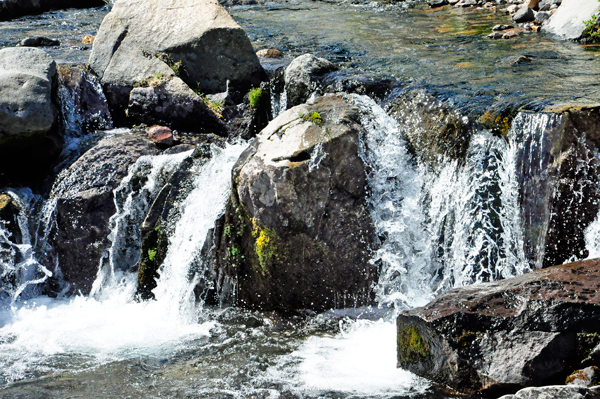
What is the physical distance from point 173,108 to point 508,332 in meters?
5.88

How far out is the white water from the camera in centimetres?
552

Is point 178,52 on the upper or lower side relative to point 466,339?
upper

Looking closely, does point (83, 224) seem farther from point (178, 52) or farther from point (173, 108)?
point (178, 52)

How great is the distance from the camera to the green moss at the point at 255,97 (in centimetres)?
848

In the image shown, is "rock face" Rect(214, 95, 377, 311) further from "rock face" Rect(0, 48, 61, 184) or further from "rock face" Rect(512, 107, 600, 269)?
"rock face" Rect(0, 48, 61, 184)

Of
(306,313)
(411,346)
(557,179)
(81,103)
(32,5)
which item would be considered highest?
(32,5)

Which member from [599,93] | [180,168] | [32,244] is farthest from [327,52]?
[32,244]

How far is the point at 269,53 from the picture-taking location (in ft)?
34.0

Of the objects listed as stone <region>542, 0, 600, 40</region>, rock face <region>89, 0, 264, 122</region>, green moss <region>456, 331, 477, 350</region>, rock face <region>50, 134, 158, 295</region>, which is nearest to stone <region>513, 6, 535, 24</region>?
stone <region>542, 0, 600, 40</region>

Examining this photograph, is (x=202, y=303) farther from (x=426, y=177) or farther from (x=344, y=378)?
(x=426, y=177)

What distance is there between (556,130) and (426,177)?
4.49 ft

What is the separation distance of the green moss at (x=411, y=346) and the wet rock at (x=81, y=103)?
19.5ft

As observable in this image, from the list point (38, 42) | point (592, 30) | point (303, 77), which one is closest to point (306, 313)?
point (303, 77)

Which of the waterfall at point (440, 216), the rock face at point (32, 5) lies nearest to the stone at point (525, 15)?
the waterfall at point (440, 216)
